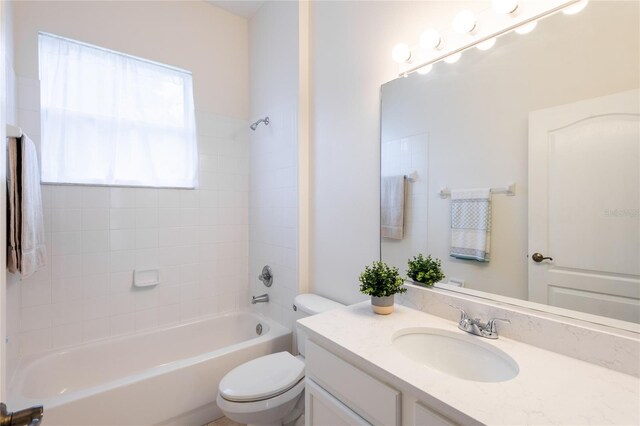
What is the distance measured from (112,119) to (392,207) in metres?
2.00

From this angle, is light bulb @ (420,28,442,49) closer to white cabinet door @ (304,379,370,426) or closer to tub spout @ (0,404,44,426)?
white cabinet door @ (304,379,370,426)

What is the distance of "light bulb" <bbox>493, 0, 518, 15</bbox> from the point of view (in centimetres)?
108

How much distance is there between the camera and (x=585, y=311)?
37.0 inches

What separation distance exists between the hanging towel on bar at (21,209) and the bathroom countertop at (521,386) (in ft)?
4.79

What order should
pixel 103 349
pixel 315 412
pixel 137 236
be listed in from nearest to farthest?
pixel 315 412 < pixel 103 349 < pixel 137 236

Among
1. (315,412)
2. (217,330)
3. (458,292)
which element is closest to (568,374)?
(458,292)

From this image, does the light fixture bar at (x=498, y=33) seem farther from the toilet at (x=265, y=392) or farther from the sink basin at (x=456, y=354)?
the toilet at (x=265, y=392)

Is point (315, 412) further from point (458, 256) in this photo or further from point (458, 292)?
point (458, 256)

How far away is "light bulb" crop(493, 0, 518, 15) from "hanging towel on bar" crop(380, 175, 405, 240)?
726mm

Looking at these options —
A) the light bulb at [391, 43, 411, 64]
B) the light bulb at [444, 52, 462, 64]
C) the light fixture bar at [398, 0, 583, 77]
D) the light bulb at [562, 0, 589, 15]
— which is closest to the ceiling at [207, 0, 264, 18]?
the light bulb at [391, 43, 411, 64]

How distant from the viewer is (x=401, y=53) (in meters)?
1.42

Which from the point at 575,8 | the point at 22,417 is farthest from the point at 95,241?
the point at 575,8

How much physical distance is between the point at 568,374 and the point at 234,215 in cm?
236

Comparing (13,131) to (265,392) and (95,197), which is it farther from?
(265,392)
